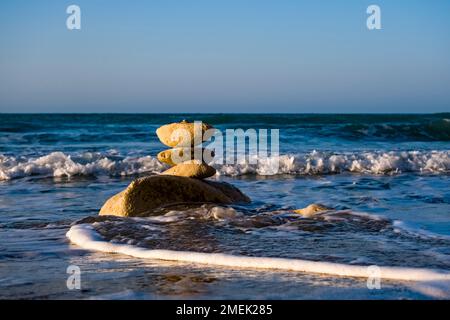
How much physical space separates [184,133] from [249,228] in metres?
2.23

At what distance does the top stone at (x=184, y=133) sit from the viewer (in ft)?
23.8

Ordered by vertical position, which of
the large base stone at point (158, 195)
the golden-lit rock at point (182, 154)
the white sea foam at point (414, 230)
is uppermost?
the golden-lit rock at point (182, 154)

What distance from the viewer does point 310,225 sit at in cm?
549

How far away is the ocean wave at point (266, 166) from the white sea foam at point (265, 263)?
7.10 meters

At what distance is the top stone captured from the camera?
23.8 feet

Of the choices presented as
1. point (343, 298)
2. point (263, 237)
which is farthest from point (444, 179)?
point (343, 298)

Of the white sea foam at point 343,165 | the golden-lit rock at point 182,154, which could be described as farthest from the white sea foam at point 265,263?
the white sea foam at point 343,165

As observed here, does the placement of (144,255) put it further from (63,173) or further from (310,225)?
(63,173)

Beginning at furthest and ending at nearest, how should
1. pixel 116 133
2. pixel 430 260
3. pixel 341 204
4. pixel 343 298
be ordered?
pixel 116 133
pixel 341 204
pixel 430 260
pixel 343 298

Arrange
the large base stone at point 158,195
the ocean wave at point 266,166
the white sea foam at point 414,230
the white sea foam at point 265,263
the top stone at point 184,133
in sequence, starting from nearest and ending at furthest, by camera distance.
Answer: the white sea foam at point 265,263
the white sea foam at point 414,230
the large base stone at point 158,195
the top stone at point 184,133
the ocean wave at point 266,166

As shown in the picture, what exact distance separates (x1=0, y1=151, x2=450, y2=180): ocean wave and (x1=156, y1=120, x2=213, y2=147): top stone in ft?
14.1

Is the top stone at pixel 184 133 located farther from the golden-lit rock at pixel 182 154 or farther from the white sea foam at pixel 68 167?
the white sea foam at pixel 68 167
